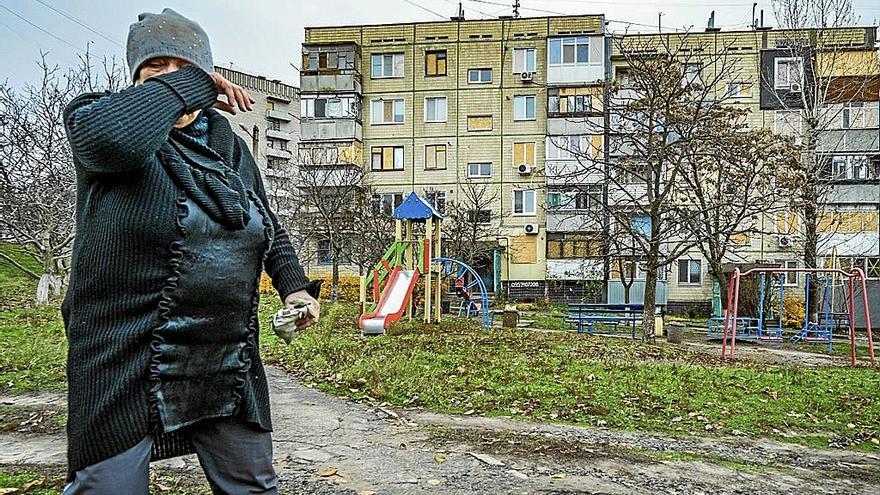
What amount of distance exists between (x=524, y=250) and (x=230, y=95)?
1460 inches

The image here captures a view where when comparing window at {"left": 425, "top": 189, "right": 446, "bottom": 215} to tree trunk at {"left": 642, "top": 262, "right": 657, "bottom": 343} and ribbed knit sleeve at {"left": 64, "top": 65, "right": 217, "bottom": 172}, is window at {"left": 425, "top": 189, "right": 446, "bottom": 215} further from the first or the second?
ribbed knit sleeve at {"left": 64, "top": 65, "right": 217, "bottom": 172}

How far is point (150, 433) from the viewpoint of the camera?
6.47ft

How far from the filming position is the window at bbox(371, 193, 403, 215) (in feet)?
109

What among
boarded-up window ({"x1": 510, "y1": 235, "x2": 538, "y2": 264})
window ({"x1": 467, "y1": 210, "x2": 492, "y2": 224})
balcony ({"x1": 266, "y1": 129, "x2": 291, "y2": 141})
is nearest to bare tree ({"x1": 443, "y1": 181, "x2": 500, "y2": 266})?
window ({"x1": 467, "y1": 210, "x2": 492, "y2": 224})

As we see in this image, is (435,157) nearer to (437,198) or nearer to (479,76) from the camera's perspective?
(437,198)

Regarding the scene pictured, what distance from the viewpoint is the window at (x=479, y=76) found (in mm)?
40531

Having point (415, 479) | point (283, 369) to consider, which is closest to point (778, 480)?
point (415, 479)

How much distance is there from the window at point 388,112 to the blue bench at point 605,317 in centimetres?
1968

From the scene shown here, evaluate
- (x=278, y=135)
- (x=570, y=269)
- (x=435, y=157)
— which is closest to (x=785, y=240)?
(x=570, y=269)

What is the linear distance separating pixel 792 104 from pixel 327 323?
2845 centimetres

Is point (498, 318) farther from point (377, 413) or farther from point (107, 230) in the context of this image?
point (107, 230)

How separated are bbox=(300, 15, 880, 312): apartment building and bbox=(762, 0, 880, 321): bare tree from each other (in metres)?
0.14

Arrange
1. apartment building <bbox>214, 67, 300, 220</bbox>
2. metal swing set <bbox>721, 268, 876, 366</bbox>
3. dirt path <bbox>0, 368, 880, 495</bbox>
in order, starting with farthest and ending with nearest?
apartment building <bbox>214, 67, 300, 220</bbox>, metal swing set <bbox>721, 268, 876, 366</bbox>, dirt path <bbox>0, 368, 880, 495</bbox>

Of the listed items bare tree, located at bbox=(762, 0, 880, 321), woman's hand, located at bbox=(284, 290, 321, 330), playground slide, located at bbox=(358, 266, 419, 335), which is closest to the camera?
woman's hand, located at bbox=(284, 290, 321, 330)
